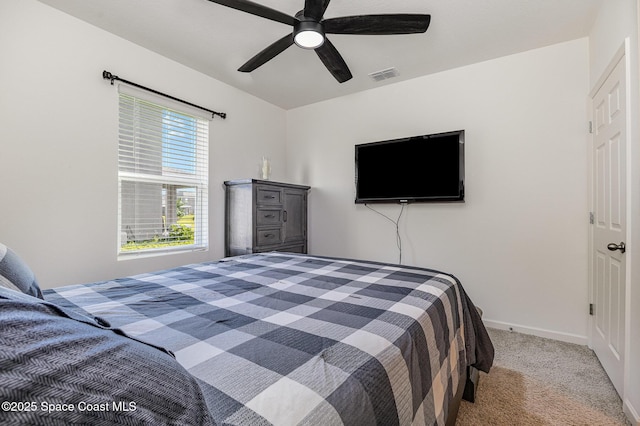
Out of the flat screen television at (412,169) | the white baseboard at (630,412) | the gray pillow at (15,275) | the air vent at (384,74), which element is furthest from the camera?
the air vent at (384,74)

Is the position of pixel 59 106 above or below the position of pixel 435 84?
below

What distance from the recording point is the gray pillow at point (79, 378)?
1.11 feet

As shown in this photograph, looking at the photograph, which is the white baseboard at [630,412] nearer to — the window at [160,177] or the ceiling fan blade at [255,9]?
the ceiling fan blade at [255,9]

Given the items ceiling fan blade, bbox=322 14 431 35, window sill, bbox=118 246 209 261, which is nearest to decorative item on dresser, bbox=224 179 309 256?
window sill, bbox=118 246 209 261

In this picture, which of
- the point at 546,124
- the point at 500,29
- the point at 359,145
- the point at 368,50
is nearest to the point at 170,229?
the point at 359,145

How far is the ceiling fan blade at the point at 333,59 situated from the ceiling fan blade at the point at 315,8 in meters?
0.19

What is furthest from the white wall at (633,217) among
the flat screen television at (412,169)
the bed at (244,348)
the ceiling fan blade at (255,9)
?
the ceiling fan blade at (255,9)

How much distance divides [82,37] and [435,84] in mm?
3367

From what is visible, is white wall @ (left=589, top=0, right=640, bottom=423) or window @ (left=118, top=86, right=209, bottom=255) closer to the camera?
white wall @ (left=589, top=0, right=640, bottom=423)

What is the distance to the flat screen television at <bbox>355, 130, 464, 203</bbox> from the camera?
9.96 feet

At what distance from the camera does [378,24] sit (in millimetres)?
1927

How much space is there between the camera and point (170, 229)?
3.05 meters

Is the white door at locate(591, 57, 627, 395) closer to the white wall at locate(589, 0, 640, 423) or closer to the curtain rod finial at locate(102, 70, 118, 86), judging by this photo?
the white wall at locate(589, 0, 640, 423)

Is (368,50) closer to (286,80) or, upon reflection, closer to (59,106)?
(286,80)
